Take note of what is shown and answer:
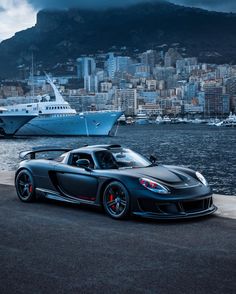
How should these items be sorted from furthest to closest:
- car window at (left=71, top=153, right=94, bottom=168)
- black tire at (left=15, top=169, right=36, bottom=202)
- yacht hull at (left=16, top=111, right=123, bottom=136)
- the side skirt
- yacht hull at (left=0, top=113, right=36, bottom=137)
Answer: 1. yacht hull at (left=16, top=111, right=123, bottom=136)
2. yacht hull at (left=0, top=113, right=36, bottom=137)
3. black tire at (left=15, top=169, right=36, bottom=202)
4. car window at (left=71, top=153, right=94, bottom=168)
5. the side skirt

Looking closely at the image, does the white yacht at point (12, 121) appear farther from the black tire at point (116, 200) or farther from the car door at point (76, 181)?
the black tire at point (116, 200)

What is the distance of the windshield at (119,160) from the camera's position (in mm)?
9195

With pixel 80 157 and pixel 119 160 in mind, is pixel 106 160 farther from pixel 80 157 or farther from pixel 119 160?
pixel 80 157

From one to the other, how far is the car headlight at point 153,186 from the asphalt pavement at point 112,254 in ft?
1.63

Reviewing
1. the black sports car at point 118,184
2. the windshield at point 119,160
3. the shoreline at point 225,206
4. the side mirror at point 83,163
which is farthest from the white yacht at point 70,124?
the side mirror at point 83,163

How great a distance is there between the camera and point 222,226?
769cm

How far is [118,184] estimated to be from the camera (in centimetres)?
842

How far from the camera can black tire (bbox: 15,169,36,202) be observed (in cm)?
1016

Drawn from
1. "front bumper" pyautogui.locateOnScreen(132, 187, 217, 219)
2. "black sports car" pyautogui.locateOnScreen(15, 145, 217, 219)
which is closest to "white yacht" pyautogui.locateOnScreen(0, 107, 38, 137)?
"black sports car" pyautogui.locateOnScreen(15, 145, 217, 219)

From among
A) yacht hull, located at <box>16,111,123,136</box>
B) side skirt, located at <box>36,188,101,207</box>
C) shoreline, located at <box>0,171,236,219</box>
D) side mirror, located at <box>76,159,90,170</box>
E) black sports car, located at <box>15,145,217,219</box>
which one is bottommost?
yacht hull, located at <box>16,111,123,136</box>

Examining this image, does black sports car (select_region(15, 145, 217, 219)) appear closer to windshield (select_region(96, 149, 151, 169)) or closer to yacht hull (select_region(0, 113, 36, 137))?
windshield (select_region(96, 149, 151, 169))

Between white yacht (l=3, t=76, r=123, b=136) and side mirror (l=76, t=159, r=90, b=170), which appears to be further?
white yacht (l=3, t=76, r=123, b=136)

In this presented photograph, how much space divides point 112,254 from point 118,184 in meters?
2.31

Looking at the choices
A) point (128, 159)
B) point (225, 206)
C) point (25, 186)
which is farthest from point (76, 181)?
point (225, 206)
